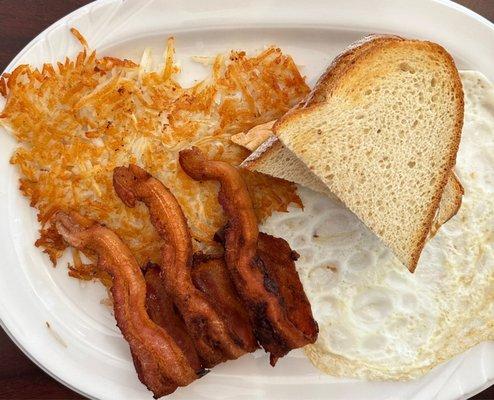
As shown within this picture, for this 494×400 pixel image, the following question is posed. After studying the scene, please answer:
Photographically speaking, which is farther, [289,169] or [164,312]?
[164,312]

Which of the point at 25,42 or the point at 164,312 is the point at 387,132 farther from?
the point at 25,42

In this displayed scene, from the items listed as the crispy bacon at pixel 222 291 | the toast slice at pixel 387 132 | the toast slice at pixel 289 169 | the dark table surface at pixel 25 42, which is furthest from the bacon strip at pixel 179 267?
the dark table surface at pixel 25 42

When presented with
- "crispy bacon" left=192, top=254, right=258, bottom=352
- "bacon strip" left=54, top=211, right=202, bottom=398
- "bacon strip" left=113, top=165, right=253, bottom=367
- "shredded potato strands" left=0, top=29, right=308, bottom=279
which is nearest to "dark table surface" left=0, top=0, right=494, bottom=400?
"shredded potato strands" left=0, top=29, right=308, bottom=279

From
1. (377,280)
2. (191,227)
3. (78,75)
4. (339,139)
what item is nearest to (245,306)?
(191,227)

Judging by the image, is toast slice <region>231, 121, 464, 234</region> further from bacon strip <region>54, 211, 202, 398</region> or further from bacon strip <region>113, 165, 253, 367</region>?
bacon strip <region>54, 211, 202, 398</region>

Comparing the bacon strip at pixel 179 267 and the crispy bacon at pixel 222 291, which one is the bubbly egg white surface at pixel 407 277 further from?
the bacon strip at pixel 179 267

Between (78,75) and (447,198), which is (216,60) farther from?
(447,198)

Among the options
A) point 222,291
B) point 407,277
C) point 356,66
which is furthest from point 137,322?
point 356,66
